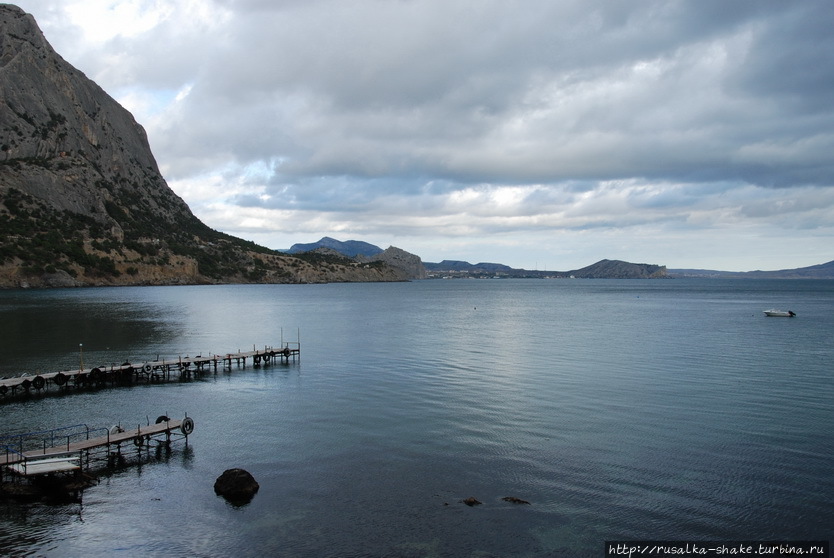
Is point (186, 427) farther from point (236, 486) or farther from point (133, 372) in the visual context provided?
point (133, 372)

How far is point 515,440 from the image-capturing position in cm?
3566

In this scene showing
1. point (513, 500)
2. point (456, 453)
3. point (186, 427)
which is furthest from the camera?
point (186, 427)

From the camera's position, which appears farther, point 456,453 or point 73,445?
point 456,453

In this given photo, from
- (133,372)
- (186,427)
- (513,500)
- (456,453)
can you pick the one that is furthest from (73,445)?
(133,372)

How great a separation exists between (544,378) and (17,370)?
53.5 metres

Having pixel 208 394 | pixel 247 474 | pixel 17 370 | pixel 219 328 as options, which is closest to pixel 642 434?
pixel 247 474

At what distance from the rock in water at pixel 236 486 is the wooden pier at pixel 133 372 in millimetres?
33219

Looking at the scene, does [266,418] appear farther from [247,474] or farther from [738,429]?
[738,429]

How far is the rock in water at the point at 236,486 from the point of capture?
2747cm

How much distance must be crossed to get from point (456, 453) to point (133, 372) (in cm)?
4293

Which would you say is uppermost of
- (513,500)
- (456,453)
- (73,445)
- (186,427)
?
(73,445)

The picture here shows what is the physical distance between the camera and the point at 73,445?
108 ft

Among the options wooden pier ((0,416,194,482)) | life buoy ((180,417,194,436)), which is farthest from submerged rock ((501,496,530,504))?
life buoy ((180,417,194,436))

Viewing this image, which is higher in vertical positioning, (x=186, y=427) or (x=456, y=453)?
(x=186, y=427)
